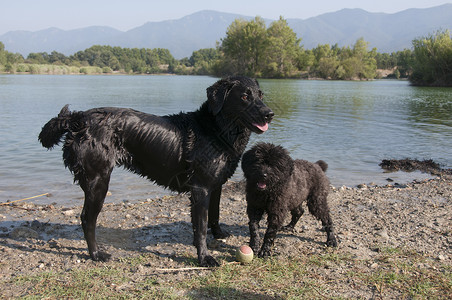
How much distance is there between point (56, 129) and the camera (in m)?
4.22

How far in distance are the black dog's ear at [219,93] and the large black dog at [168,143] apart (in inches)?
0.5

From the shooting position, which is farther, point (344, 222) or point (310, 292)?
point (344, 222)

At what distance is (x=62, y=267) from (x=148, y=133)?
182cm

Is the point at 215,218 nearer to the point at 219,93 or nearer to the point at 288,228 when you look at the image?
the point at 288,228

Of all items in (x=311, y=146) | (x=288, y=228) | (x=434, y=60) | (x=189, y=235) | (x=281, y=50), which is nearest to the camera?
(x=189, y=235)

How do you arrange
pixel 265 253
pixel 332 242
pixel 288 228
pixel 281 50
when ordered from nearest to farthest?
pixel 265 253
pixel 332 242
pixel 288 228
pixel 281 50

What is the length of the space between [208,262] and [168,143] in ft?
4.92

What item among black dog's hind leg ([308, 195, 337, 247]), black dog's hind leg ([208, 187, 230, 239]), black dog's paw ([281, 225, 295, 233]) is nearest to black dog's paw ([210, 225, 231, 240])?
black dog's hind leg ([208, 187, 230, 239])

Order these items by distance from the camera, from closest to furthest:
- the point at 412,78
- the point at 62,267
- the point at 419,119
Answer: the point at 62,267
the point at 419,119
the point at 412,78

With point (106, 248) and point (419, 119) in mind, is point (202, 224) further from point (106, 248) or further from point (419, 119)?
point (419, 119)

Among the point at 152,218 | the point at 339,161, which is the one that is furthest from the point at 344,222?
the point at 339,161

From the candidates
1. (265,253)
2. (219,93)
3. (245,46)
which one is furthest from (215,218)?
(245,46)

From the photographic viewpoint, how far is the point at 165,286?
3689 mm

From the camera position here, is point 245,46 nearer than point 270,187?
No
